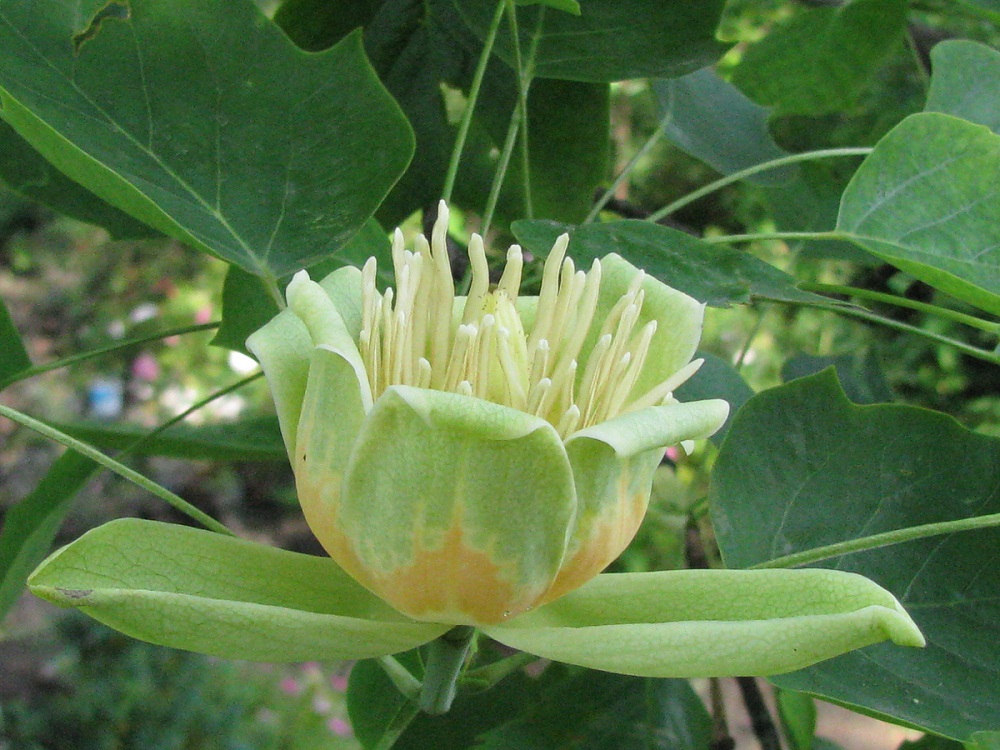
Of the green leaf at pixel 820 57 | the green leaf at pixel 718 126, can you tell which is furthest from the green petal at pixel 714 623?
the green leaf at pixel 820 57

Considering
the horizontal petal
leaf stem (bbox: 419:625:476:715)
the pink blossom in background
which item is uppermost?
the horizontal petal

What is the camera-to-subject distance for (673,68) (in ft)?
2.21

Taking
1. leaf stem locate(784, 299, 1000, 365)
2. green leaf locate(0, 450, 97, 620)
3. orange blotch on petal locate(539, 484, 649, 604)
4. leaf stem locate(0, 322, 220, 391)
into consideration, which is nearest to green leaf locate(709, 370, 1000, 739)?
leaf stem locate(784, 299, 1000, 365)

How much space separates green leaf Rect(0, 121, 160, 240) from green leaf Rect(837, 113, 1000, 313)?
49 cm

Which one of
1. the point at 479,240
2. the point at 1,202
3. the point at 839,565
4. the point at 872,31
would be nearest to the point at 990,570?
the point at 839,565

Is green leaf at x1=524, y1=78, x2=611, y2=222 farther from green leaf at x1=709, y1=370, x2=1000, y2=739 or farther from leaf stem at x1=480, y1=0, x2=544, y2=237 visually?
green leaf at x1=709, y1=370, x2=1000, y2=739

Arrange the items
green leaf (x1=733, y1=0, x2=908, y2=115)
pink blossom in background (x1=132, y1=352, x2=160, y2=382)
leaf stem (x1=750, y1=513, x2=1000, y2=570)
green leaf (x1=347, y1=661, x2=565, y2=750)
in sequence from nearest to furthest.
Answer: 1. leaf stem (x1=750, y1=513, x2=1000, y2=570)
2. green leaf (x1=347, y1=661, x2=565, y2=750)
3. green leaf (x1=733, y1=0, x2=908, y2=115)
4. pink blossom in background (x1=132, y1=352, x2=160, y2=382)

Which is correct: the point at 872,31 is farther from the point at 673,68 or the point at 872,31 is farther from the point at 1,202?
the point at 1,202

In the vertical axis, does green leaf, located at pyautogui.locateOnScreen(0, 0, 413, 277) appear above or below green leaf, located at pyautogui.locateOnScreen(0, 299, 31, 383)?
above

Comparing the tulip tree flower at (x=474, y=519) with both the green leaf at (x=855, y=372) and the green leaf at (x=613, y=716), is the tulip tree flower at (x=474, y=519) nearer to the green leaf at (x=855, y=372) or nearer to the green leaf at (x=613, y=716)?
the green leaf at (x=613, y=716)

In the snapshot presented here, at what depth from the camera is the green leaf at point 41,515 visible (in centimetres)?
68

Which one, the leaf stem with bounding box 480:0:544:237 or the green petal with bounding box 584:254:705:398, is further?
the leaf stem with bounding box 480:0:544:237

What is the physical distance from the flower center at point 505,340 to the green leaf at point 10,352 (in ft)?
1.12

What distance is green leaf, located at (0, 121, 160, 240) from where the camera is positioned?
0.71m
